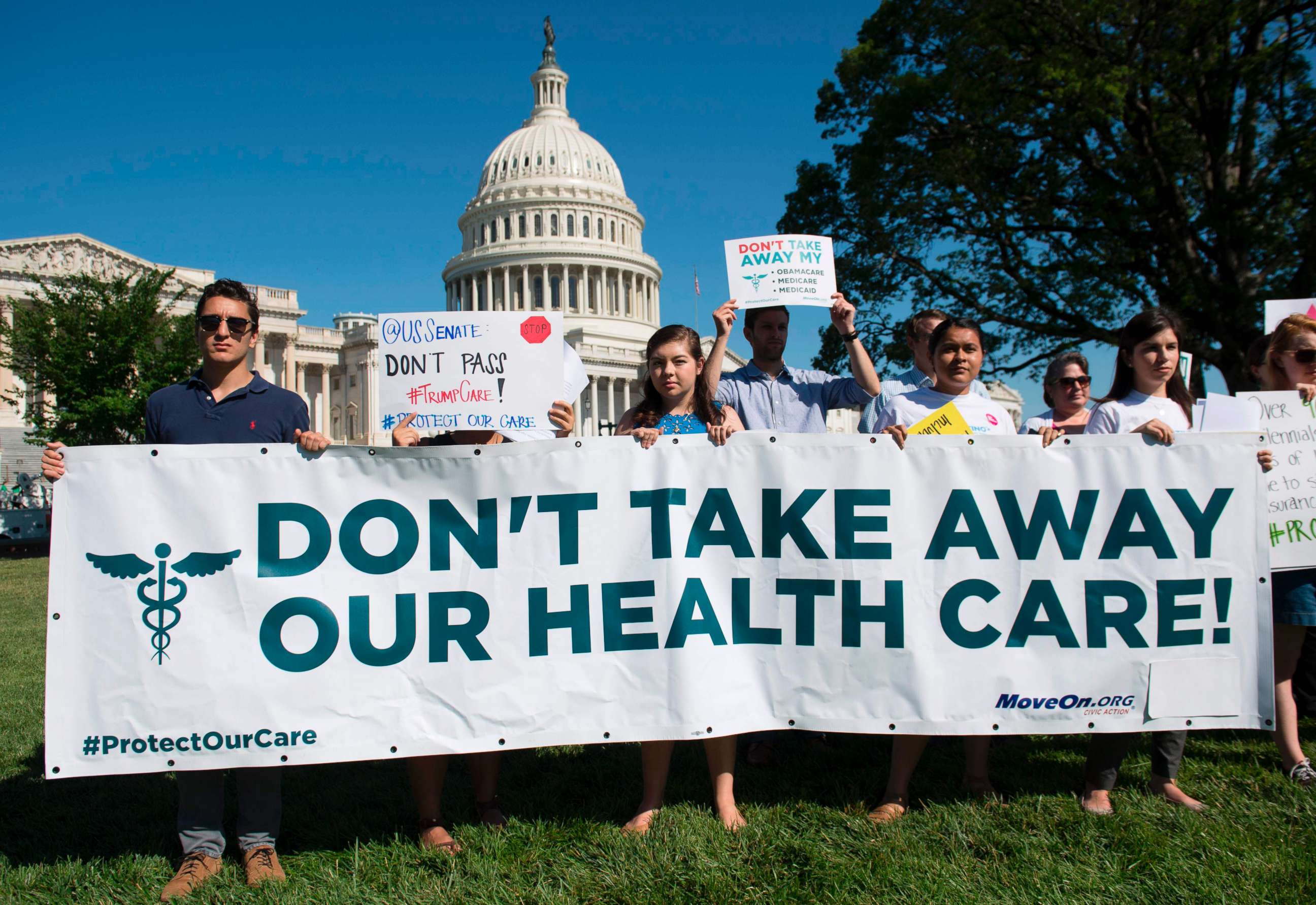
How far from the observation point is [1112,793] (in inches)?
144

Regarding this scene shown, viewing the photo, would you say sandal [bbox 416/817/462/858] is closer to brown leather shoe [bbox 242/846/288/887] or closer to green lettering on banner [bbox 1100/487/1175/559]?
brown leather shoe [bbox 242/846/288/887]

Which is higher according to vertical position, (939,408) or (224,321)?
(224,321)

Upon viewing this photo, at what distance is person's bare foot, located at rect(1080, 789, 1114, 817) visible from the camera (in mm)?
3477

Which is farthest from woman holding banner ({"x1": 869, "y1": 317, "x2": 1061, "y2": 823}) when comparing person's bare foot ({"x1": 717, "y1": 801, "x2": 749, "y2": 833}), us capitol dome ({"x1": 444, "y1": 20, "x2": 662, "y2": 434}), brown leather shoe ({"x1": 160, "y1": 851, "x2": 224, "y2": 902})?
us capitol dome ({"x1": 444, "y1": 20, "x2": 662, "y2": 434})

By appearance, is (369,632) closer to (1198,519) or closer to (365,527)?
(365,527)

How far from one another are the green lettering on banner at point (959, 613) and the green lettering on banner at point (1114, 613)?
1.18ft

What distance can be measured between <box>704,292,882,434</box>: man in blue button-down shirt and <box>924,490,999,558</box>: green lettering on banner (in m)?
1.15

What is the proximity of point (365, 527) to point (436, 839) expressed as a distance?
1.19 m

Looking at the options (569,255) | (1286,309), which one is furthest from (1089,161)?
(569,255)

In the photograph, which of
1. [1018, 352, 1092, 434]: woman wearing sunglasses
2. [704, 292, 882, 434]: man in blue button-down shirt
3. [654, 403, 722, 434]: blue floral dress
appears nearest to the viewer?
[654, 403, 722, 434]: blue floral dress

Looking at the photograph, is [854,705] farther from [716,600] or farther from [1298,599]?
[1298,599]

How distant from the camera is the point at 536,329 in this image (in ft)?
13.4

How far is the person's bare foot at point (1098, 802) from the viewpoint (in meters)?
3.48

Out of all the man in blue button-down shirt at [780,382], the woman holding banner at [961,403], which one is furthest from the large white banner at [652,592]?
the man in blue button-down shirt at [780,382]
